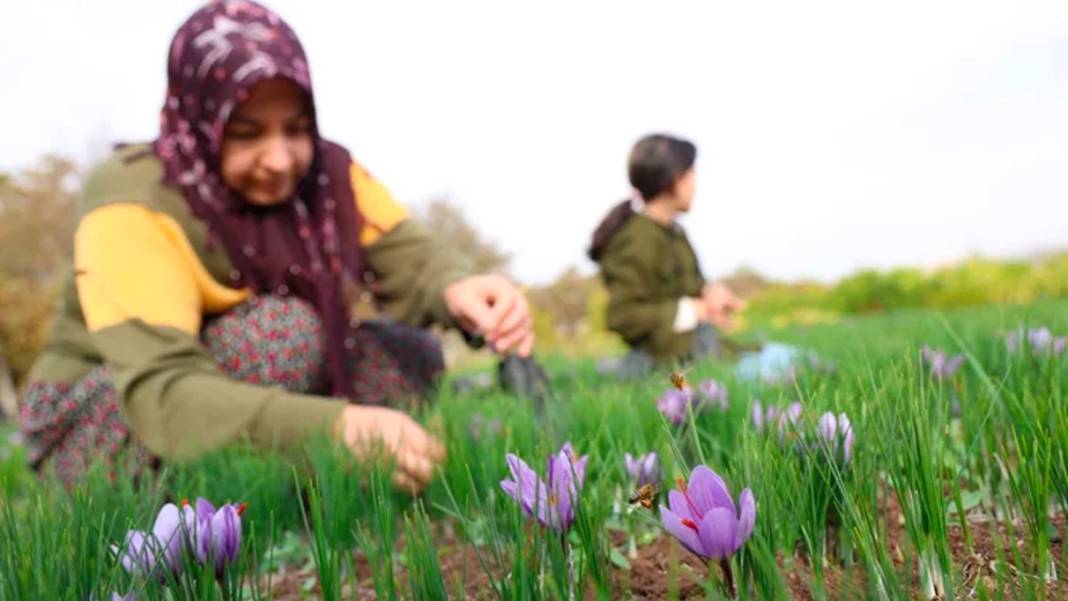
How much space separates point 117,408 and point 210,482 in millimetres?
1040

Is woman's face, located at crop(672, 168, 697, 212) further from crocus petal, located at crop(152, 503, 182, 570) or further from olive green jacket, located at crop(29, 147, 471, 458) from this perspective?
crocus petal, located at crop(152, 503, 182, 570)

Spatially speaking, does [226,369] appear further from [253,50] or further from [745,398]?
[745,398]

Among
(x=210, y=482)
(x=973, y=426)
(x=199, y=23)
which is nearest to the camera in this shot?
(x=973, y=426)

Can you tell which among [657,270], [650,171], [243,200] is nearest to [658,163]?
[650,171]

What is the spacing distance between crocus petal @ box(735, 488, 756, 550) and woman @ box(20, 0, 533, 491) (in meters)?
1.26

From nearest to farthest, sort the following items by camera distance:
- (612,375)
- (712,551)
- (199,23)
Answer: (712,551), (199,23), (612,375)

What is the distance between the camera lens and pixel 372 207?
3.10 meters

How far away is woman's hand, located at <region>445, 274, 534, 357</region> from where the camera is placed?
89.0 inches

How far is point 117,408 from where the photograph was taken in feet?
8.34

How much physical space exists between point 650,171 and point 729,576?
4265 mm

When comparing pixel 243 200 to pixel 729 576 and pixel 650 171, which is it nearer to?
pixel 729 576

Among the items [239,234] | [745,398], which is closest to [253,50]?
[239,234]

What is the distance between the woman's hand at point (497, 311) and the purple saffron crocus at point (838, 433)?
51.5 inches

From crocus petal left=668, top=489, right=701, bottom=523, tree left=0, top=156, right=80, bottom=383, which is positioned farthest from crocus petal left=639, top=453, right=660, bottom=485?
tree left=0, top=156, right=80, bottom=383
